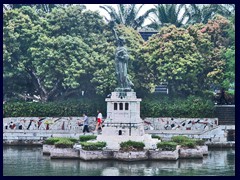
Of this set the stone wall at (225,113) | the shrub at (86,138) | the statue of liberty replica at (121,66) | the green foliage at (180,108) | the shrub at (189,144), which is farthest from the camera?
the stone wall at (225,113)

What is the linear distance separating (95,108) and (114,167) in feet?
51.1

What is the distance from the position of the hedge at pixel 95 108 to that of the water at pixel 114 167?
10.3m

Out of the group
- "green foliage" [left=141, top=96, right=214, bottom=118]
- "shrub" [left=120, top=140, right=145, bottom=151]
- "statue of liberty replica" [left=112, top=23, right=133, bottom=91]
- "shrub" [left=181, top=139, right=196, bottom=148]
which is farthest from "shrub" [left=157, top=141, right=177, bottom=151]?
"green foliage" [left=141, top=96, right=214, bottom=118]

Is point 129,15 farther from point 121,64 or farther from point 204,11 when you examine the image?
point 121,64

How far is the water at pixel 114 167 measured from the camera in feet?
83.0

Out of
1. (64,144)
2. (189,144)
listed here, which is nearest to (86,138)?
(64,144)

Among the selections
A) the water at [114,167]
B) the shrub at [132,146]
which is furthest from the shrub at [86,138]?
the shrub at [132,146]

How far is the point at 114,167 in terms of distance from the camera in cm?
2680

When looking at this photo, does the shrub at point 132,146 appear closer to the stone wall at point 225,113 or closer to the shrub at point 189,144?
the shrub at point 189,144

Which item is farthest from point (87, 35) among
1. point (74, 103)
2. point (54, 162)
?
point (54, 162)

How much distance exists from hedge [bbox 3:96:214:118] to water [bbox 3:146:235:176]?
33.8 ft

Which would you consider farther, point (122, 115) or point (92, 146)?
point (122, 115)

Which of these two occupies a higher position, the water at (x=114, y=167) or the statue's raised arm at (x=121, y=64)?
the statue's raised arm at (x=121, y=64)

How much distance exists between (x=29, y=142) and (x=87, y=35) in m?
11.8
